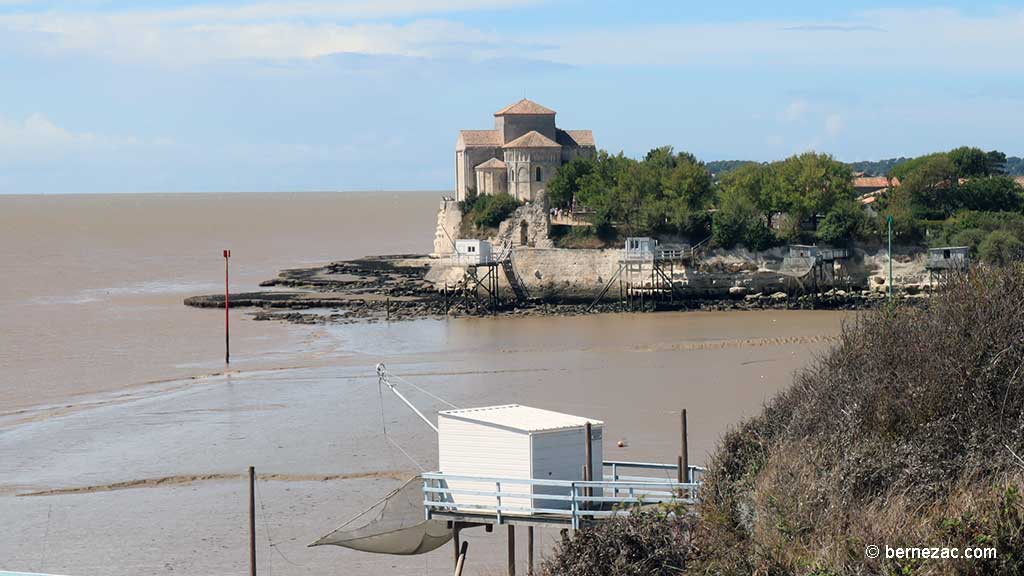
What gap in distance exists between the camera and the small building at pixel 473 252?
53.5m

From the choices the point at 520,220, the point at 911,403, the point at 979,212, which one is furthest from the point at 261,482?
the point at 979,212

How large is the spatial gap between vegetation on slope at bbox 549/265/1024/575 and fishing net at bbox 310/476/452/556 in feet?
9.65

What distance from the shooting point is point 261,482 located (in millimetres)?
21766

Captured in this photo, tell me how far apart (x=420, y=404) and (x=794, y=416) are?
49.0ft

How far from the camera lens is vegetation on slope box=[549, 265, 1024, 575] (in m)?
11.4

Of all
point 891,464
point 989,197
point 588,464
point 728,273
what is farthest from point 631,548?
point 989,197

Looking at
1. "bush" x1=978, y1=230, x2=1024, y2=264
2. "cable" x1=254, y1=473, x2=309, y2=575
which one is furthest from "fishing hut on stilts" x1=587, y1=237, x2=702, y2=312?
"cable" x1=254, y1=473, x2=309, y2=575

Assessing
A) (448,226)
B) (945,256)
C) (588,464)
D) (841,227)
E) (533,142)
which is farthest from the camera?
(533,142)

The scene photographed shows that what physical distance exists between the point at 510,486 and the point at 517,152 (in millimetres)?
57664

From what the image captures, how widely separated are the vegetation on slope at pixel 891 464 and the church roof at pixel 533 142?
189 ft

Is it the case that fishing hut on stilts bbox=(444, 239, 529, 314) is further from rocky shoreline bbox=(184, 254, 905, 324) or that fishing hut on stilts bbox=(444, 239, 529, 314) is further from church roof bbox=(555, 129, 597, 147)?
church roof bbox=(555, 129, 597, 147)

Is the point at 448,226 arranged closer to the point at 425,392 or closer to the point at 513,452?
the point at 425,392

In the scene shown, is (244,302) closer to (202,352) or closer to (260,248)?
(202,352)

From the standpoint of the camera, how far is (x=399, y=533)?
15883 mm
